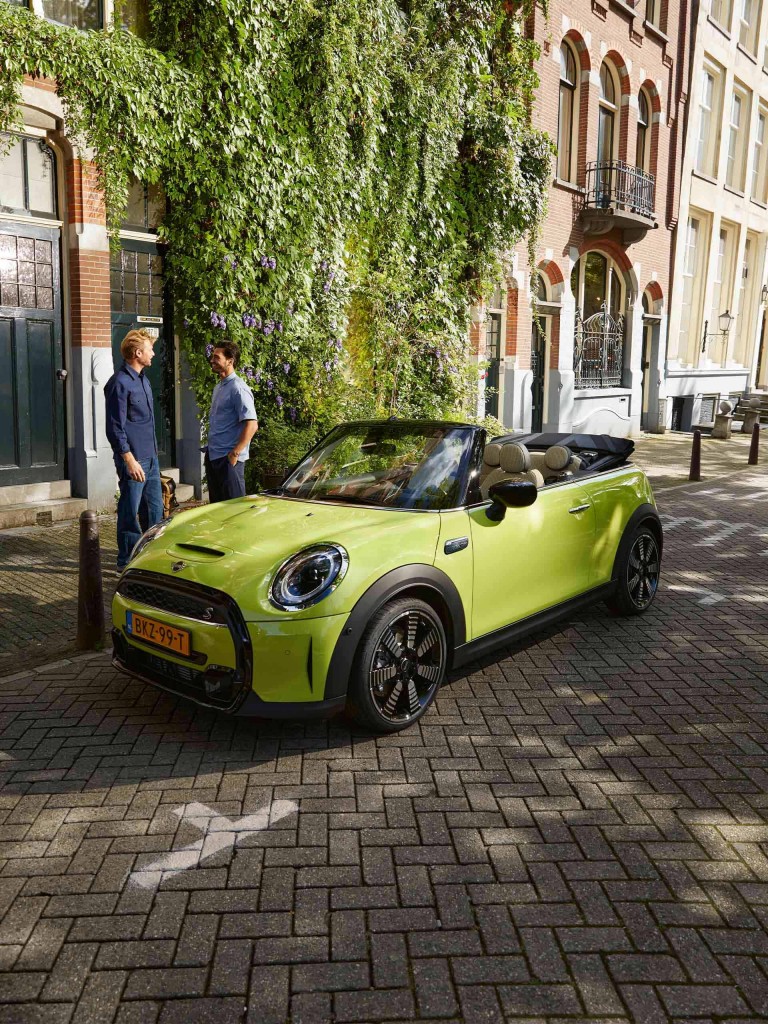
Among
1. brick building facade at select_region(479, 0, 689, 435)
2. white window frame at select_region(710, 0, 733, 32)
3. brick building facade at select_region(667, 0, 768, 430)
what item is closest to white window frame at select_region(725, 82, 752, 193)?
brick building facade at select_region(667, 0, 768, 430)

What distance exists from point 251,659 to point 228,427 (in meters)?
3.53

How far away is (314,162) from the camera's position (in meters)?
A: 10.2

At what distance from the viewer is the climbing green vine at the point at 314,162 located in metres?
8.81

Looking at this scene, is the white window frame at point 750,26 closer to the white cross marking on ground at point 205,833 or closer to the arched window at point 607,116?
the arched window at point 607,116

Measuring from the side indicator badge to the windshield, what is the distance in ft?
0.70

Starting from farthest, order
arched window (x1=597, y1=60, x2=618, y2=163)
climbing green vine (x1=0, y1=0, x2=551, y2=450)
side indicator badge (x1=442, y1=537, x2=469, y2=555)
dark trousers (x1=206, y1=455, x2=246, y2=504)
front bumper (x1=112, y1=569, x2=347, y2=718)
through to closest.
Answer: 1. arched window (x1=597, y1=60, x2=618, y2=163)
2. climbing green vine (x1=0, y1=0, x2=551, y2=450)
3. dark trousers (x1=206, y1=455, x2=246, y2=504)
4. side indicator badge (x1=442, y1=537, x2=469, y2=555)
5. front bumper (x1=112, y1=569, x2=347, y2=718)

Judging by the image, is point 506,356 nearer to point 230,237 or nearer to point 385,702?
point 230,237

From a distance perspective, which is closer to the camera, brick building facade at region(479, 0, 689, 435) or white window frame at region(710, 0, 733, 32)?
brick building facade at region(479, 0, 689, 435)

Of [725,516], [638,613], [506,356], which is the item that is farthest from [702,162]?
[638,613]

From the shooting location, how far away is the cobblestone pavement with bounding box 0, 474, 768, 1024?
2424mm

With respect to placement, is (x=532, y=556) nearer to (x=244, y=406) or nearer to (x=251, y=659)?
(x=251, y=659)

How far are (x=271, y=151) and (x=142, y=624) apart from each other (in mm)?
7324

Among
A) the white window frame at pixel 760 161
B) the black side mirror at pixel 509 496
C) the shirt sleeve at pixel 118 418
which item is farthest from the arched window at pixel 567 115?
the black side mirror at pixel 509 496

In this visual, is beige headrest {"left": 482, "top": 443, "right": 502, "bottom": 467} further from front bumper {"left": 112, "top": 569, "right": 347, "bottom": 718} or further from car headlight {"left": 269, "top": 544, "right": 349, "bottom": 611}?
front bumper {"left": 112, "top": 569, "right": 347, "bottom": 718}
